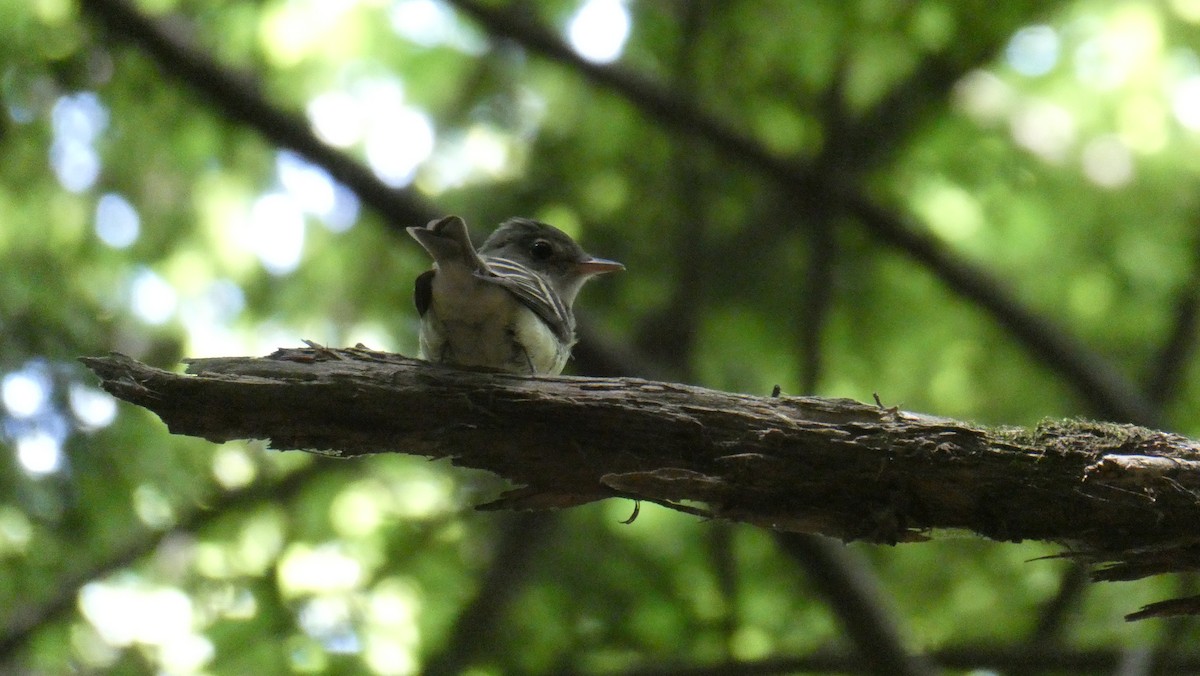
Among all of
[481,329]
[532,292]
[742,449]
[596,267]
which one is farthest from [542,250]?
[742,449]

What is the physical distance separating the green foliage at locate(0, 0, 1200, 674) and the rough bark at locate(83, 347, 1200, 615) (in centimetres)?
286

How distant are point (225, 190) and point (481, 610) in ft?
12.4

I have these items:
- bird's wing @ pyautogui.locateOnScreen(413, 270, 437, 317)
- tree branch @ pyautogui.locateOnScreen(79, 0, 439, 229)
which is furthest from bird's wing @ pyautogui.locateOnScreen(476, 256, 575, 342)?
tree branch @ pyautogui.locateOnScreen(79, 0, 439, 229)

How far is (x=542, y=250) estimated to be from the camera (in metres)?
5.34

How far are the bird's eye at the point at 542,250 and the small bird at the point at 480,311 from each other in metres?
0.67

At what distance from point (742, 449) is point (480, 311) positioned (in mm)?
1370

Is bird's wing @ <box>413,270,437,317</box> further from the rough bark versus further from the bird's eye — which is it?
the bird's eye

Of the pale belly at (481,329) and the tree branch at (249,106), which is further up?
the tree branch at (249,106)

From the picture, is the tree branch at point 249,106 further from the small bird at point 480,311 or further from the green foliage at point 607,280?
the small bird at point 480,311

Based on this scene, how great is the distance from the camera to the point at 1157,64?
7.61 meters

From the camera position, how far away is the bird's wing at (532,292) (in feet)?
13.3

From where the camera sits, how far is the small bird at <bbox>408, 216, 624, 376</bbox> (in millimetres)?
3824

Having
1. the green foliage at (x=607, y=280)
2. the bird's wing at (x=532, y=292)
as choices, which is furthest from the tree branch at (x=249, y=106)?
the bird's wing at (x=532, y=292)

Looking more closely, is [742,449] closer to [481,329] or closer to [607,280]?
[481,329]
